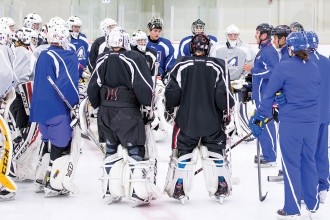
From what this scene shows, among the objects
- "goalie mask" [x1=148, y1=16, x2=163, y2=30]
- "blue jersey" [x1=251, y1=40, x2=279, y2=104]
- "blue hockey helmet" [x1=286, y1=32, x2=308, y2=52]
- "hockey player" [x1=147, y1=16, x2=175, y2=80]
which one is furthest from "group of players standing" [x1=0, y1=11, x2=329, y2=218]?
"hockey player" [x1=147, y1=16, x2=175, y2=80]

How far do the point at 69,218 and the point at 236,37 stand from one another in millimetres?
3673

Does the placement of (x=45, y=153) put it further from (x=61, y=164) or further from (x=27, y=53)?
(x=27, y=53)

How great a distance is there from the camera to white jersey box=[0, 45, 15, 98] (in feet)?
Result: 16.4

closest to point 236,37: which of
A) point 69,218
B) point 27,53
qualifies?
point 27,53

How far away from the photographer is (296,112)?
166 inches

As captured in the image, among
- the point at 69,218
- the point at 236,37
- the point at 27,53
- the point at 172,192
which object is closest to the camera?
the point at 69,218

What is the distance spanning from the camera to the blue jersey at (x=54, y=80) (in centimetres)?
499

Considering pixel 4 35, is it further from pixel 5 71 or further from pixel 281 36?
pixel 281 36

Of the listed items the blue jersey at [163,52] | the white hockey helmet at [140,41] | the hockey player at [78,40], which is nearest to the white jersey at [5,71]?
the white hockey helmet at [140,41]

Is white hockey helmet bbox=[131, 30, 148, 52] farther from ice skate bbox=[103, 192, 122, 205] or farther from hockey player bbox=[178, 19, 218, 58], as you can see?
ice skate bbox=[103, 192, 122, 205]

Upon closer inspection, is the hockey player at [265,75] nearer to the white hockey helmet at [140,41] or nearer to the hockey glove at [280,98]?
the white hockey helmet at [140,41]

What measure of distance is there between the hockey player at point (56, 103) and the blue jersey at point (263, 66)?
1774 millimetres

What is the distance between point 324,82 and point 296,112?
43 cm

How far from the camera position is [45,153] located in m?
5.24
